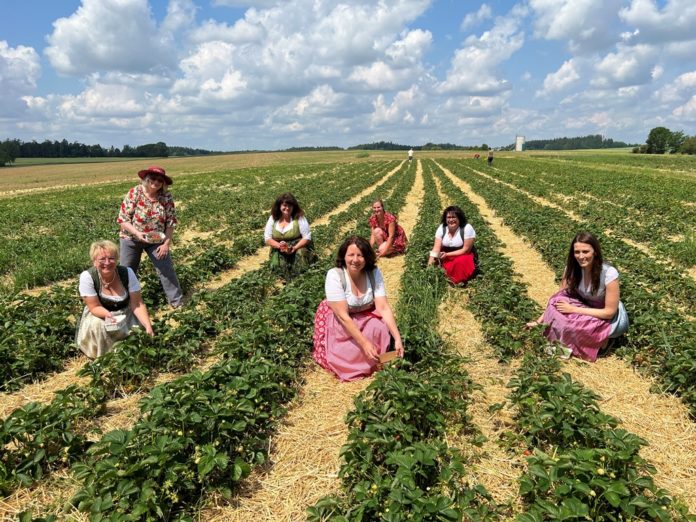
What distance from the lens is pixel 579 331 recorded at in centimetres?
462

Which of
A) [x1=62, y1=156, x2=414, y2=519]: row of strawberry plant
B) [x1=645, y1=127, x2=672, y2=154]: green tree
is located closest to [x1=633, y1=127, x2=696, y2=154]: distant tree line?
[x1=645, y1=127, x2=672, y2=154]: green tree

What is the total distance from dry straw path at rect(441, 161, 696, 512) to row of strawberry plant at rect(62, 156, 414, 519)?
9.64 ft

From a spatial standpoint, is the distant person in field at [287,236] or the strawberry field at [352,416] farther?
the distant person in field at [287,236]

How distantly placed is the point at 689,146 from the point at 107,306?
101 meters

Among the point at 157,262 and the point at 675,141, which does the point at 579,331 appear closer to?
the point at 157,262

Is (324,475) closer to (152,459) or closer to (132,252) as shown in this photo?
(152,459)

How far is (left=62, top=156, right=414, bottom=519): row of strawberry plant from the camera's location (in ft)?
8.36

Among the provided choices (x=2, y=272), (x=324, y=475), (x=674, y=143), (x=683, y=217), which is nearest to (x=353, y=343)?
(x=324, y=475)

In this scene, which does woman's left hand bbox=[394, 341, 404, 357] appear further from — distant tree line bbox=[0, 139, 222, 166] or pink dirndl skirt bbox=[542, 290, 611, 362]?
distant tree line bbox=[0, 139, 222, 166]

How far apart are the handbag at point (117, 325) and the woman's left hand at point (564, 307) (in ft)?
16.1

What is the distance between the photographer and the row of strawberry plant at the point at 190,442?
8.36 feet

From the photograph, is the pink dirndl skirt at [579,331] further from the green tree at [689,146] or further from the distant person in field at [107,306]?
the green tree at [689,146]

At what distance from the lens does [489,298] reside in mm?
6055

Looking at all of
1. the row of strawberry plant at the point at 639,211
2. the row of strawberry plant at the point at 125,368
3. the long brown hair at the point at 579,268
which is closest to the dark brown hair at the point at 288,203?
the row of strawberry plant at the point at 125,368
